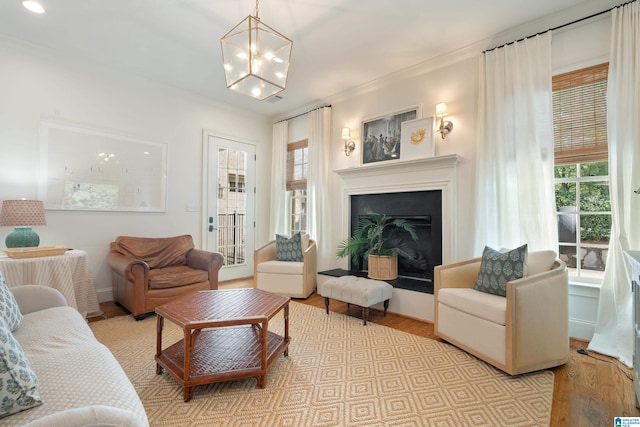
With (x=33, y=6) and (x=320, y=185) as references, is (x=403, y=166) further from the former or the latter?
(x=33, y=6)

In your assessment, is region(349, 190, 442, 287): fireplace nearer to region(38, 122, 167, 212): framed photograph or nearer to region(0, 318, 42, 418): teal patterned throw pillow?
region(38, 122, 167, 212): framed photograph

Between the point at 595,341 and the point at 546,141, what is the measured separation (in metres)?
1.73

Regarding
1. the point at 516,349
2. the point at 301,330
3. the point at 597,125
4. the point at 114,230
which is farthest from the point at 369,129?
the point at 114,230

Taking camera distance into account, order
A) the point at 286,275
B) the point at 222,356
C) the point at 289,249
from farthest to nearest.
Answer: the point at 289,249 → the point at 286,275 → the point at 222,356

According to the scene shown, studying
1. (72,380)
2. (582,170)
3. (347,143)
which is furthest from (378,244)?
(72,380)

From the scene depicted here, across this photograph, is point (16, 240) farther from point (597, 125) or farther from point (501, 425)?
point (597, 125)

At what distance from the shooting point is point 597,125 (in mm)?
2627

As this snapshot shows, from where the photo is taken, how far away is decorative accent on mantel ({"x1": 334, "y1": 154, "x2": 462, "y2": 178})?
331 cm

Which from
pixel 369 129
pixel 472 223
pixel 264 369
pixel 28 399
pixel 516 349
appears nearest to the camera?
pixel 28 399

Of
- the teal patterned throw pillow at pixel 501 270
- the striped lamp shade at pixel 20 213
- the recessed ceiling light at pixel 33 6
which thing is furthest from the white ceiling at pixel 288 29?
the teal patterned throw pillow at pixel 501 270

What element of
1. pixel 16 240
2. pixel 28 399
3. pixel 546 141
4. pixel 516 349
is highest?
pixel 546 141

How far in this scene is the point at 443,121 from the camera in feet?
11.3

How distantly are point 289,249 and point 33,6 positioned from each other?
139 inches

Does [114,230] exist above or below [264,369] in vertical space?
above
